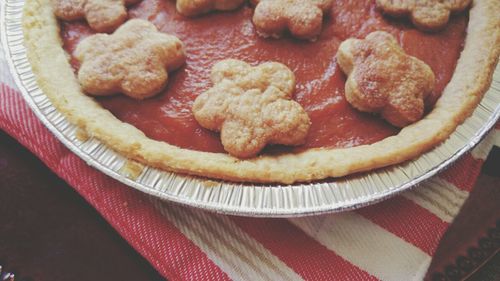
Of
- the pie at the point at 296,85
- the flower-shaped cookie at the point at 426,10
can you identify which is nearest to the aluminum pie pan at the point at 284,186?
the pie at the point at 296,85

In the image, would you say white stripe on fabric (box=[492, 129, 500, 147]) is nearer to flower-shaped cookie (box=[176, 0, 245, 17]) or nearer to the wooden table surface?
the wooden table surface

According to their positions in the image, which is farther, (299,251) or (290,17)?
(290,17)

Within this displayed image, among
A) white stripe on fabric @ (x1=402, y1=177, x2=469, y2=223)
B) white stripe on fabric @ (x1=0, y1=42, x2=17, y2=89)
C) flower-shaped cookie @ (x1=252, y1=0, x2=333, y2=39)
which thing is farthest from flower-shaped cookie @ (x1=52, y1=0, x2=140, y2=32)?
white stripe on fabric @ (x1=402, y1=177, x2=469, y2=223)

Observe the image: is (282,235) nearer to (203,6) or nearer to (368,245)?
(368,245)

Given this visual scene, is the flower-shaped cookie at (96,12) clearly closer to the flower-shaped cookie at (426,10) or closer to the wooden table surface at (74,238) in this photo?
the wooden table surface at (74,238)

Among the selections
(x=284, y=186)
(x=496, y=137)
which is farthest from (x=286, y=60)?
(x=496, y=137)

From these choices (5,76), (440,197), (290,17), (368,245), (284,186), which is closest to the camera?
(284,186)
